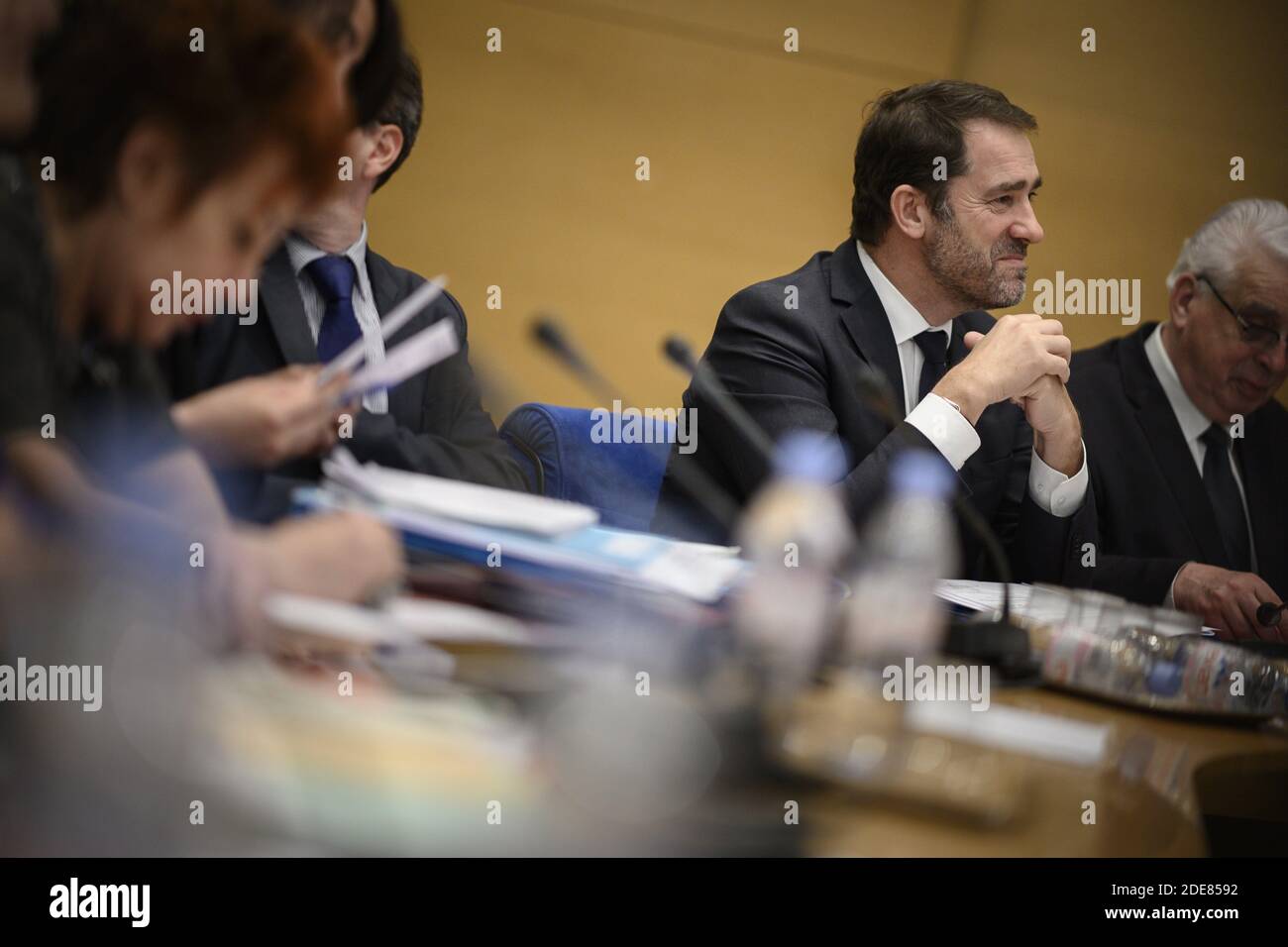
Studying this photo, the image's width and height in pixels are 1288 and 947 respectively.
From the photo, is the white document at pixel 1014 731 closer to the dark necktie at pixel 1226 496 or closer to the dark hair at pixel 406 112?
the dark hair at pixel 406 112

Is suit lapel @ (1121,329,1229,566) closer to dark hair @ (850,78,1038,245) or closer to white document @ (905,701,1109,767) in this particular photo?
dark hair @ (850,78,1038,245)

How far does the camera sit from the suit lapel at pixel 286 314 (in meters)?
1.59

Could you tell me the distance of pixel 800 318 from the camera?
79.5 inches

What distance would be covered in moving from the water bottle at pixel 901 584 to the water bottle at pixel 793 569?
3 cm

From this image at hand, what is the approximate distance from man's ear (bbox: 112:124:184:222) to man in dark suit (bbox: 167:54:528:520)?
294mm

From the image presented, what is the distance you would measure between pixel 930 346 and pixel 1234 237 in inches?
35.5

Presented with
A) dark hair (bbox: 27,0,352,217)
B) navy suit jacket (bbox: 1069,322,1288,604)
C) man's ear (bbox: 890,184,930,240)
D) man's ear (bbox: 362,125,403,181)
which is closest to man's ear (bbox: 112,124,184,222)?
dark hair (bbox: 27,0,352,217)

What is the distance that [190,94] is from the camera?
857mm

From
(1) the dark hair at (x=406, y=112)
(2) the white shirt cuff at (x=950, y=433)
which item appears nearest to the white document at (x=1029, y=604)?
(2) the white shirt cuff at (x=950, y=433)

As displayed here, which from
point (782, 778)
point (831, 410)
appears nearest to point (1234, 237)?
point (831, 410)

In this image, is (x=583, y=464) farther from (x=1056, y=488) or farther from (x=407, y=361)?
(x=407, y=361)

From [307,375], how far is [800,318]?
3.41 feet
